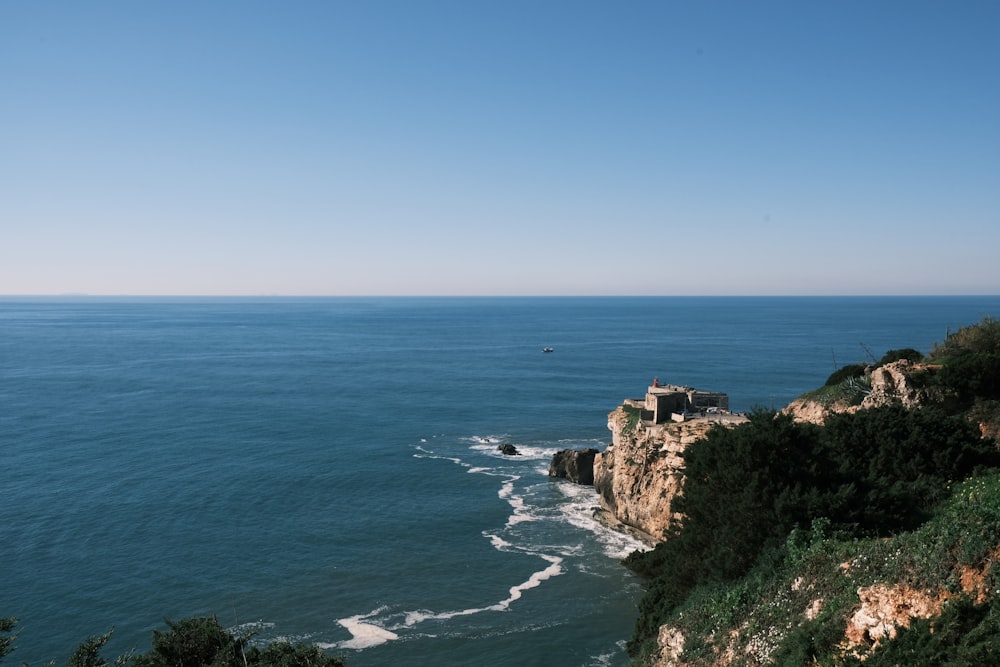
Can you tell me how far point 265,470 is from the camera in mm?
62375

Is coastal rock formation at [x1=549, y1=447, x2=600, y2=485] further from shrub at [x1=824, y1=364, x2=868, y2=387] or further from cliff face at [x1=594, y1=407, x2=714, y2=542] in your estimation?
shrub at [x1=824, y1=364, x2=868, y2=387]

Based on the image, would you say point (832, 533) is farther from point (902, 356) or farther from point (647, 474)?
point (902, 356)

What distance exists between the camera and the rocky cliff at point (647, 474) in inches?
1866

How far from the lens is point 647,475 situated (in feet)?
162

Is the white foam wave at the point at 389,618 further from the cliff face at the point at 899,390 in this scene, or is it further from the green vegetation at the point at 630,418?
the cliff face at the point at 899,390

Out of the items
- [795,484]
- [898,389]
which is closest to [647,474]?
[898,389]

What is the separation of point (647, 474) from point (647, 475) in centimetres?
7

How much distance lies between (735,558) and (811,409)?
2558 cm

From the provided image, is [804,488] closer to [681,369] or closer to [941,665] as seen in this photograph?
[941,665]

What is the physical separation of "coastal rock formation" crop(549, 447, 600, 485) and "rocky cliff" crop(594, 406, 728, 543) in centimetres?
601

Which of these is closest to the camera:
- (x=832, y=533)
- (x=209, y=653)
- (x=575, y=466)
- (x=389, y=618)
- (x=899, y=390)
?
(x=209, y=653)

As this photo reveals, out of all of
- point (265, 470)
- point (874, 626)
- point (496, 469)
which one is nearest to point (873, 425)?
point (874, 626)

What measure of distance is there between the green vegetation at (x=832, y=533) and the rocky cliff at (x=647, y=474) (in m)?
8.93

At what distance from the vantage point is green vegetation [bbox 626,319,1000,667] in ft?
57.7
